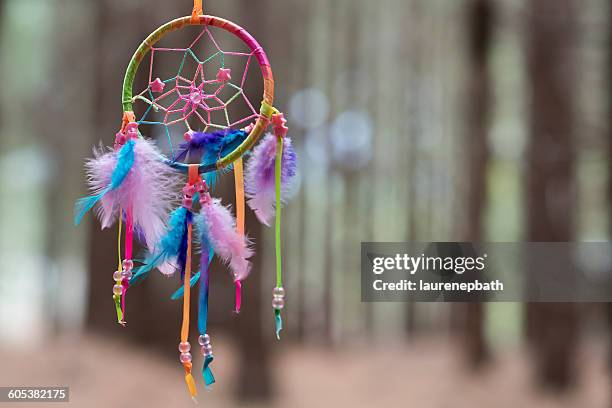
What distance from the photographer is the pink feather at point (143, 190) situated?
124 cm

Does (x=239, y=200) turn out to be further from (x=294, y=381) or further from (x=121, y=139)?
(x=294, y=381)

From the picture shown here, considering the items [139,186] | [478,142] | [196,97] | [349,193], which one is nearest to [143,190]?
[139,186]

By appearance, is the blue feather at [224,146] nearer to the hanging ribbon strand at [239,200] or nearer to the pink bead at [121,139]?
the hanging ribbon strand at [239,200]

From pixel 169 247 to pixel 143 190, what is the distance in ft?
0.40

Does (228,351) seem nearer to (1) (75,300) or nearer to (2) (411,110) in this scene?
(1) (75,300)

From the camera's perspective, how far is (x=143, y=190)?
1.24m

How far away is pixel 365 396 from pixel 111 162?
3818 mm

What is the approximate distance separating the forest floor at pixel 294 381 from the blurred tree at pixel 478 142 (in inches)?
9.4

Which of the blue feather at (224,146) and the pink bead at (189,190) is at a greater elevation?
the blue feather at (224,146)

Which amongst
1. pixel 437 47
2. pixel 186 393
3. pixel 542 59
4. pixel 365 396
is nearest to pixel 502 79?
pixel 437 47

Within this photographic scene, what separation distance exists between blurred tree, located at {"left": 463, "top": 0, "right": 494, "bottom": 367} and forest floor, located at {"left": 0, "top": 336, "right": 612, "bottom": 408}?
0.24 meters

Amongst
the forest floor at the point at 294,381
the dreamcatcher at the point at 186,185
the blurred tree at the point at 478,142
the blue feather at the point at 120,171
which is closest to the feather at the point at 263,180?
the dreamcatcher at the point at 186,185

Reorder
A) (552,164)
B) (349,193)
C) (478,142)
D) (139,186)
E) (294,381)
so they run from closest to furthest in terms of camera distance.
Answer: (139,186), (552,164), (294,381), (478,142), (349,193)

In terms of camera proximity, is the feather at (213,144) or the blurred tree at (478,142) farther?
the blurred tree at (478,142)
